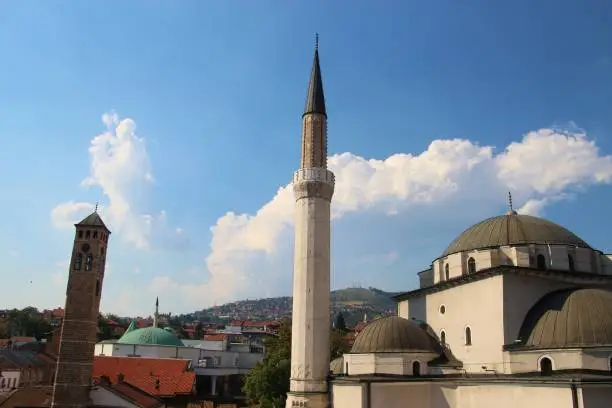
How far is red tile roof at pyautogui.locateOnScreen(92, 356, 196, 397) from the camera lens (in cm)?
2964

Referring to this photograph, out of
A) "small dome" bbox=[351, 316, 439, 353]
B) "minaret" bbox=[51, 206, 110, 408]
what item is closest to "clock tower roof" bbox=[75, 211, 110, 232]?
"minaret" bbox=[51, 206, 110, 408]

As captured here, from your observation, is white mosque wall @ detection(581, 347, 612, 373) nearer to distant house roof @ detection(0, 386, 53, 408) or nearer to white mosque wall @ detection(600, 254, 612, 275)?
white mosque wall @ detection(600, 254, 612, 275)

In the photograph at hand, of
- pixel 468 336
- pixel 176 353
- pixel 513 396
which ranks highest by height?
pixel 468 336

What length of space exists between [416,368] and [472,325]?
7.71 ft

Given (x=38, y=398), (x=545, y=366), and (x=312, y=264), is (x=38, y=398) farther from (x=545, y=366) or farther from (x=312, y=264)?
(x=545, y=366)

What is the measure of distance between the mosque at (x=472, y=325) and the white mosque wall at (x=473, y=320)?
0.03m

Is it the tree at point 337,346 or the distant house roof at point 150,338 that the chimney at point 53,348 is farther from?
the tree at point 337,346

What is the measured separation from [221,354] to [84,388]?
20222 millimetres

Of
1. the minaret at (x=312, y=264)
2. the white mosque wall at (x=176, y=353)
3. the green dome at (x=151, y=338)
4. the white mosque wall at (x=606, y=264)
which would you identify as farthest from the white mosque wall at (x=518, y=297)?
the green dome at (x=151, y=338)

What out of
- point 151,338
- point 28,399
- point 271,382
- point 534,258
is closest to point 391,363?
point 534,258

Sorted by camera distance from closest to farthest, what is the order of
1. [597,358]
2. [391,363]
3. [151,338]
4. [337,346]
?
[597,358] → [391,363] → [337,346] → [151,338]

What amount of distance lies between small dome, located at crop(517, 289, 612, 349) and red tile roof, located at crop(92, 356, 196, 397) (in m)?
20.1

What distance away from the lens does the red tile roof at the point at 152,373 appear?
2964 cm

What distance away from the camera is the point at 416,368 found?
16.6m
